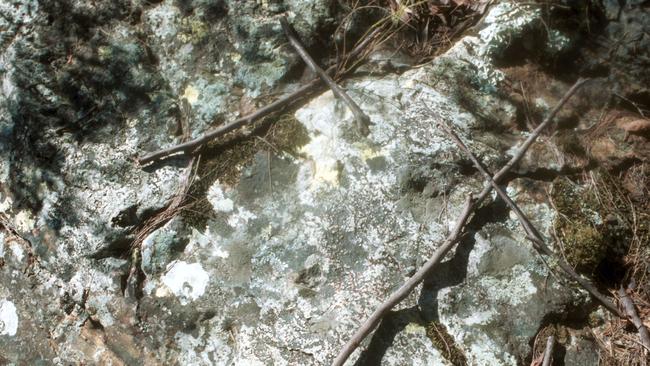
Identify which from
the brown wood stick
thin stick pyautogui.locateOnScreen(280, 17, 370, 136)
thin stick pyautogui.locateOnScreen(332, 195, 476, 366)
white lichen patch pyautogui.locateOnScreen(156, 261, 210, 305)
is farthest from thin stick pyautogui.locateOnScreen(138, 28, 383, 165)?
thin stick pyautogui.locateOnScreen(332, 195, 476, 366)

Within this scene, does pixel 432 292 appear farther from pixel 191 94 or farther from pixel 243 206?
pixel 191 94

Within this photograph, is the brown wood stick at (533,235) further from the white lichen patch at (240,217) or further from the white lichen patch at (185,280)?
the white lichen patch at (185,280)

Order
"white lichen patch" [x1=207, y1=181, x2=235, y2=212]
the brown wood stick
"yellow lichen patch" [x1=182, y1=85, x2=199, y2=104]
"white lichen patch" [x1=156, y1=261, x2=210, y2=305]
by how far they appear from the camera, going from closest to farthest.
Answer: the brown wood stick → "white lichen patch" [x1=156, y1=261, x2=210, y2=305] → "white lichen patch" [x1=207, y1=181, x2=235, y2=212] → "yellow lichen patch" [x1=182, y1=85, x2=199, y2=104]

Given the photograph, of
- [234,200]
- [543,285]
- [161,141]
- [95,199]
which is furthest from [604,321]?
[95,199]

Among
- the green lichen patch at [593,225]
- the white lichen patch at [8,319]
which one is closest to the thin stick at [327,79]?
the green lichen patch at [593,225]

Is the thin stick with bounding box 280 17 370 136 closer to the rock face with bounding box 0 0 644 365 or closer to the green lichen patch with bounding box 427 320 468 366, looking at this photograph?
the rock face with bounding box 0 0 644 365
